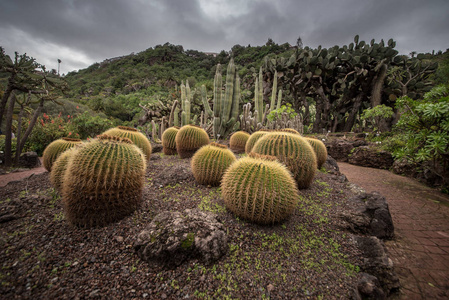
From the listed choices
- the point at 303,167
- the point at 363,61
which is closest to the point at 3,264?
the point at 303,167

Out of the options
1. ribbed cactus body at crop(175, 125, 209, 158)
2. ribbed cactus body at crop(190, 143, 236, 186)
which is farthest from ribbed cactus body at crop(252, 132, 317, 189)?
ribbed cactus body at crop(175, 125, 209, 158)

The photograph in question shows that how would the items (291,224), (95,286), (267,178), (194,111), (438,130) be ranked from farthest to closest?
(194,111)
(438,130)
(291,224)
(267,178)
(95,286)

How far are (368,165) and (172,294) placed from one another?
8.71 metres

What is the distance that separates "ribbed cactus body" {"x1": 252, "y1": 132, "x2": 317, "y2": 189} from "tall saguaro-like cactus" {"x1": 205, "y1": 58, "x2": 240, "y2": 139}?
468cm

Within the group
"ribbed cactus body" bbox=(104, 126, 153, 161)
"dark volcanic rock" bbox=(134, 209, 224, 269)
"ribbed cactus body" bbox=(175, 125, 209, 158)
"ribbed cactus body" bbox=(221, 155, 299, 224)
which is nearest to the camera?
"dark volcanic rock" bbox=(134, 209, 224, 269)

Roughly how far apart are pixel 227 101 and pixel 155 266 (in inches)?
276

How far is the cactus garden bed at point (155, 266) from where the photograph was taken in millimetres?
1503

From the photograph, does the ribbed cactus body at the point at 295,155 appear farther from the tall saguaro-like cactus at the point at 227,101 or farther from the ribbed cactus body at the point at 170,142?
the tall saguaro-like cactus at the point at 227,101

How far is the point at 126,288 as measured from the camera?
151 cm

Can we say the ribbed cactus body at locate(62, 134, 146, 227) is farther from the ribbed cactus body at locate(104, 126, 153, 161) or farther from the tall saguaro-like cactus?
the tall saguaro-like cactus

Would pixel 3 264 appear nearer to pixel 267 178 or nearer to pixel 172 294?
pixel 172 294

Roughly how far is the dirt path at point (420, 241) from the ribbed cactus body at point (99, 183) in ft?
10.3

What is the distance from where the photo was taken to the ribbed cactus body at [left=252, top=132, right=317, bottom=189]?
336 centimetres

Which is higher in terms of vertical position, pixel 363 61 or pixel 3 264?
pixel 363 61
